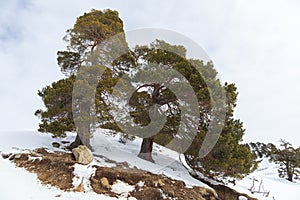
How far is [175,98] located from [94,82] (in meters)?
3.77

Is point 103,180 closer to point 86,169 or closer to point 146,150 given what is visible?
point 86,169

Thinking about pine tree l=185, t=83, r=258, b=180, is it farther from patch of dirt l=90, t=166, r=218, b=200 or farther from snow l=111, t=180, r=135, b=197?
snow l=111, t=180, r=135, b=197

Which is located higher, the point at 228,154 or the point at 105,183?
the point at 228,154

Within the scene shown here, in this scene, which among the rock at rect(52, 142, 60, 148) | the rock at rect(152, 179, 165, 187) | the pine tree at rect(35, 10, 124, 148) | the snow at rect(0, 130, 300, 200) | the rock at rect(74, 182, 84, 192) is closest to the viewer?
the snow at rect(0, 130, 300, 200)

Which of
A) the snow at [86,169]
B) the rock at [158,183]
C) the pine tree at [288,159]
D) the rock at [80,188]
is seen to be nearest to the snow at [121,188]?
the snow at [86,169]

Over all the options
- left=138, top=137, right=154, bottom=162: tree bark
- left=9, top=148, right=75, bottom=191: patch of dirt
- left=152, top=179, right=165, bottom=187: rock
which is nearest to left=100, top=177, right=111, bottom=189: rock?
left=9, top=148, right=75, bottom=191: patch of dirt

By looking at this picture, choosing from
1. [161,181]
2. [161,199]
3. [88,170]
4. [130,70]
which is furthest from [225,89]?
[88,170]

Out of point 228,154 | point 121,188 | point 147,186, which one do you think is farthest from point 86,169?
point 228,154

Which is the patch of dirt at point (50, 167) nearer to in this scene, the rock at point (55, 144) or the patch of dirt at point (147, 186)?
the patch of dirt at point (147, 186)

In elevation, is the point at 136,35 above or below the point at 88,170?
above

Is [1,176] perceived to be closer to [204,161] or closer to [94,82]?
[94,82]

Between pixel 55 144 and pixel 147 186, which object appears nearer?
Result: pixel 147 186

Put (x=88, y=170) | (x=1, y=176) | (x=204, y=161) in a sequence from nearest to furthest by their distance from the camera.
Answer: (x=1, y=176) < (x=88, y=170) < (x=204, y=161)

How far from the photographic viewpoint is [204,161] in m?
10.7
